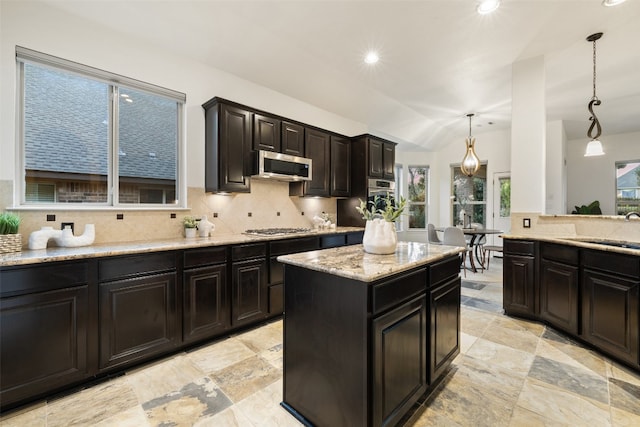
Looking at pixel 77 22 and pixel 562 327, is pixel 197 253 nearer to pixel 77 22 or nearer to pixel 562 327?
pixel 77 22

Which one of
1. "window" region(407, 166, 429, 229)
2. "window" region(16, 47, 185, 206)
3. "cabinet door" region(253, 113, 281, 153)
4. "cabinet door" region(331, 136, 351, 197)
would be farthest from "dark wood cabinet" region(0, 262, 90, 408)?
"window" region(407, 166, 429, 229)

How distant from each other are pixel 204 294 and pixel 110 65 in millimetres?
2354

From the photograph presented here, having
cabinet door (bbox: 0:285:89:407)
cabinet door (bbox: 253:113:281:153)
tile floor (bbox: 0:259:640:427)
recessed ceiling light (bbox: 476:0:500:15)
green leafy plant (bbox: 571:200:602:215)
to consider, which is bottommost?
tile floor (bbox: 0:259:640:427)

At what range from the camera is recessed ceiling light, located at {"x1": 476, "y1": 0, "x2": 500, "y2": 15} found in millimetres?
2414

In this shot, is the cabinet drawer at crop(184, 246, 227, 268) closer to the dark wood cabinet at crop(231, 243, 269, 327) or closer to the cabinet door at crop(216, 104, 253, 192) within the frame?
the dark wood cabinet at crop(231, 243, 269, 327)

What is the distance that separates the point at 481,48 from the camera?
3.15m

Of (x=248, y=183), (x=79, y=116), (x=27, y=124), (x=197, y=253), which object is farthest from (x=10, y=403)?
(x=248, y=183)

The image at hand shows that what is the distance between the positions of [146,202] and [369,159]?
3.23 metres

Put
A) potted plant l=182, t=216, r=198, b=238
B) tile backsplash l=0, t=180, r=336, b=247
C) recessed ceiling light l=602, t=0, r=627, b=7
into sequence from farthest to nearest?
potted plant l=182, t=216, r=198, b=238 < recessed ceiling light l=602, t=0, r=627, b=7 < tile backsplash l=0, t=180, r=336, b=247

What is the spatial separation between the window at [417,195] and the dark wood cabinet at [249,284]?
556 centimetres

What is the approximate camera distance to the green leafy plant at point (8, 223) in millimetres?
1894

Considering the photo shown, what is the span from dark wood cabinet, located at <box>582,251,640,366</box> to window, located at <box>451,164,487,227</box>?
4564mm

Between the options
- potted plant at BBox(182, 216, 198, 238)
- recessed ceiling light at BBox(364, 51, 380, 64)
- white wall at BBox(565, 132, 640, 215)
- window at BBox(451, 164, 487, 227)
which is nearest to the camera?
potted plant at BBox(182, 216, 198, 238)

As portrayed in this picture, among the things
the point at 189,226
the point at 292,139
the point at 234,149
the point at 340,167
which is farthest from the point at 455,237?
the point at 189,226
